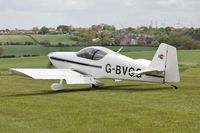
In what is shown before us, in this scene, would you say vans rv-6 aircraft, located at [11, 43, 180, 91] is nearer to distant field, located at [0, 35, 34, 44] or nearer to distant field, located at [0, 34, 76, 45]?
distant field, located at [0, 34, 76, 45]

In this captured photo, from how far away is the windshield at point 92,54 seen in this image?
16.2m

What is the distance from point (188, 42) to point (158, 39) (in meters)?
7.81

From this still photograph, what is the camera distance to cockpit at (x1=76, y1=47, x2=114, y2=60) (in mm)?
16188

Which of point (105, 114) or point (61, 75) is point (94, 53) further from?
point (105, 114)

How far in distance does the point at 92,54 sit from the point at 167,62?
3.44m

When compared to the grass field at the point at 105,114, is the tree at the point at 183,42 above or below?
below

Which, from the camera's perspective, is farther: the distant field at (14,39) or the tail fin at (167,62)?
the distant field at (14,39)

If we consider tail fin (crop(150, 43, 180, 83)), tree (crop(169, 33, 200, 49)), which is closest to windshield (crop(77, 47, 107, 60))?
→ tail fin (crop(150, 43, 180, 83))

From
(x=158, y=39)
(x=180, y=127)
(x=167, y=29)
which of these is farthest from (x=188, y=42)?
(x=180, y=127)

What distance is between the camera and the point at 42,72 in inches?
606

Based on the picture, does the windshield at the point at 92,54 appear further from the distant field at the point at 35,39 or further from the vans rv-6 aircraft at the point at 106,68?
the distant field at the point at 35,39

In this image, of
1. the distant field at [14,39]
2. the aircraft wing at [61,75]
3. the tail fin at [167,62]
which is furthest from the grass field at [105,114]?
the distant field at [14,39]

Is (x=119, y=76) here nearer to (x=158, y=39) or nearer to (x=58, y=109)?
(x=58, y=109)

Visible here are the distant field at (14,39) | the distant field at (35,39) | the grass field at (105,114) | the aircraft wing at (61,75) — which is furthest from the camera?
the distant field at (35,39)
